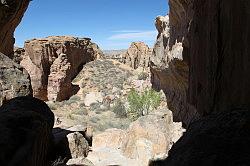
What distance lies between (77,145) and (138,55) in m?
38.9

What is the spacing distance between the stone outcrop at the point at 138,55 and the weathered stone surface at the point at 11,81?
40.1 metres

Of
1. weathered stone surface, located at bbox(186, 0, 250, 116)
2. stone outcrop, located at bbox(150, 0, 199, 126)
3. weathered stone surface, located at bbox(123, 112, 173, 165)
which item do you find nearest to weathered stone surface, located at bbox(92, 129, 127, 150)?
weathered stone surface, located at bbox(123, 112, 173, 165)

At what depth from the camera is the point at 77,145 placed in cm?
1512

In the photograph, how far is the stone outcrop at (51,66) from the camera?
128 ft

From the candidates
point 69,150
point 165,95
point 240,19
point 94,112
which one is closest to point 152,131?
point 69,150

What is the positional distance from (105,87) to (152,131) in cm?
2884

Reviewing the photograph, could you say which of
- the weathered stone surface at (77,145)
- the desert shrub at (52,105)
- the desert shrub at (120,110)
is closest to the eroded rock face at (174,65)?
the desert shrub at (120,110)

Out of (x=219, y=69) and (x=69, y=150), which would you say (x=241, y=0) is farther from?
(x=69, y=150)

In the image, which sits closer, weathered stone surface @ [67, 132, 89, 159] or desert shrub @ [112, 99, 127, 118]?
weathered stone surface @ [67, 132, 89, 159]

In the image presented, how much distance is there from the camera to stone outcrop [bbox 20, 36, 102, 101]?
38.9 meters

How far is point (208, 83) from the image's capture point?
30.6 feet

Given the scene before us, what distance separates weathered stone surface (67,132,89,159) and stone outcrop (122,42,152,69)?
3611cm

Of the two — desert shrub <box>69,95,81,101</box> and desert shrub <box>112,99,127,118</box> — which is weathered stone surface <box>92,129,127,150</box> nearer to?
desert shrub <box>112,99,127,118</box>

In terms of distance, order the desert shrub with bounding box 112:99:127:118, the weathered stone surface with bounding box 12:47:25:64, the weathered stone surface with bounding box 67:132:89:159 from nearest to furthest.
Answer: the weathered stone surface with bounding box 67:132:89:159
the desert shrub with bounding box 112:99:127:118
the weathered stone surface with bounding box 12:47:25:64
